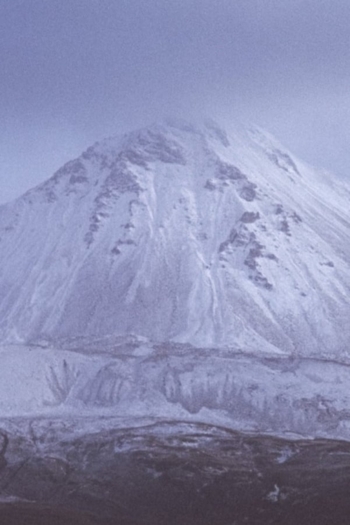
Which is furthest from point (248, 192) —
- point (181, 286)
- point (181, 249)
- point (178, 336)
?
point (178, 336)

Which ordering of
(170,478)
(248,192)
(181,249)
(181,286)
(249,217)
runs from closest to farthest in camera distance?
1. (170,478)
2. (181,286)
3. (181,249)
4. (249,217)
5. (248,192)

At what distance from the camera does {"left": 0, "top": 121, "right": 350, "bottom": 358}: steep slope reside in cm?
11212

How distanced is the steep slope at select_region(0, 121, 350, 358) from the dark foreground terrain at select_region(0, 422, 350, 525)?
35.5 metres

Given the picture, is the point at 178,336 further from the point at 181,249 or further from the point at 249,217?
the point at 249,217

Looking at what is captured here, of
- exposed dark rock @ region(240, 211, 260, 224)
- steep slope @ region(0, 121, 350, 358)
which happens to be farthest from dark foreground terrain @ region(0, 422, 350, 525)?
exposed dark rock @ region(240, 211, 260, 224)

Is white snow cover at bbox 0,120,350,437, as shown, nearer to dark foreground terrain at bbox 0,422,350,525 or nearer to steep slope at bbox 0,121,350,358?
steep slope at bbox 0,121,350,358

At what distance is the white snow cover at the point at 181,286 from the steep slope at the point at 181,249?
32 cm

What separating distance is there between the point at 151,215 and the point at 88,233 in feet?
38.8

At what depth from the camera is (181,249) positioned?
130 metres

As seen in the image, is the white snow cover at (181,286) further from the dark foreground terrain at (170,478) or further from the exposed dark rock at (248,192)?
the dark foreground terrain at (170,478)

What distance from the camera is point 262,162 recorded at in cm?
16912

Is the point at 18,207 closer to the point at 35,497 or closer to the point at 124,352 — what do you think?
the point at 124,352

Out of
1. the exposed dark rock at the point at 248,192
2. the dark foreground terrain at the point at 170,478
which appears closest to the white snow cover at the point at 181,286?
the exposed dark rock at the point at 248,192

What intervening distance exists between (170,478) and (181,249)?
75512 millimetres
